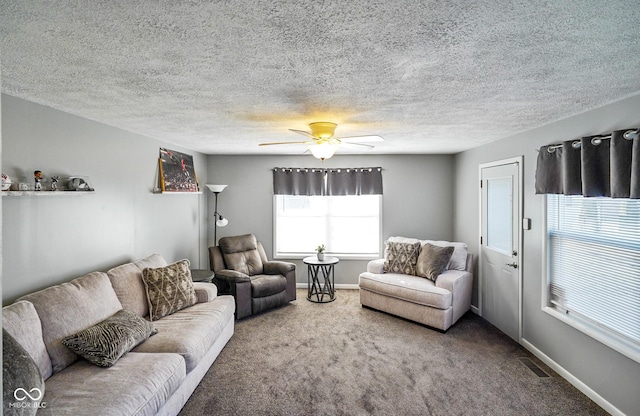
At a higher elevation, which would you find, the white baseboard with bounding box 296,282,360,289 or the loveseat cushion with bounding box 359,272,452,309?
the loveseat cushion with bounding box 359,272,452,309

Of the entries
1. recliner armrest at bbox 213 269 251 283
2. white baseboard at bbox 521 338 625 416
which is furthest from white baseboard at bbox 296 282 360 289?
white baseboard at bbox 521 338 625 416

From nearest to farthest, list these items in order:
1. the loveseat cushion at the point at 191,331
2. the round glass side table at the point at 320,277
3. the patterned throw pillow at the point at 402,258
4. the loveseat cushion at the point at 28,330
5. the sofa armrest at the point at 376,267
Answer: the loveseat cushion at the point at 28,330 → the loveseat cushion at the point at 191,331 → the patterned throw pillow at the point at 402,258 → the sofa armrest at the point at 376,267 → the round glass side table at the point at 320,277

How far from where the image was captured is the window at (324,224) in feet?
19.9

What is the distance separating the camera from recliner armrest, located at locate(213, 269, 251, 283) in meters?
4.50

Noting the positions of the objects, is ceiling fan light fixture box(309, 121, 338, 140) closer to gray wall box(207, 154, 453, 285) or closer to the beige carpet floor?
the beige carpet floor

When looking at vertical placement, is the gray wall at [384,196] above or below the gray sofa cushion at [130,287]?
above

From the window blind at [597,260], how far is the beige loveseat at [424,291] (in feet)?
3.69

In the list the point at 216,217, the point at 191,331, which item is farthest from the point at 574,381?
the point at 216,217

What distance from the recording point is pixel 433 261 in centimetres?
467

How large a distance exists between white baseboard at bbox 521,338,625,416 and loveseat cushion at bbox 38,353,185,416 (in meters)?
3.14

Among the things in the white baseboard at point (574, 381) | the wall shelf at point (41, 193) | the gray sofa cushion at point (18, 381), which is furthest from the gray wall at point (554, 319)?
the wall shelf at point (41, 193)

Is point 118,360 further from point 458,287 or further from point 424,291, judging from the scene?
point 458,287

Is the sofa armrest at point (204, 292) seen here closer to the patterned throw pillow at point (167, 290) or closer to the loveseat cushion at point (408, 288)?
the patterned throw pillow at point (167, 290)

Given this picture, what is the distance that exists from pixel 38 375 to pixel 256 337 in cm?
227
